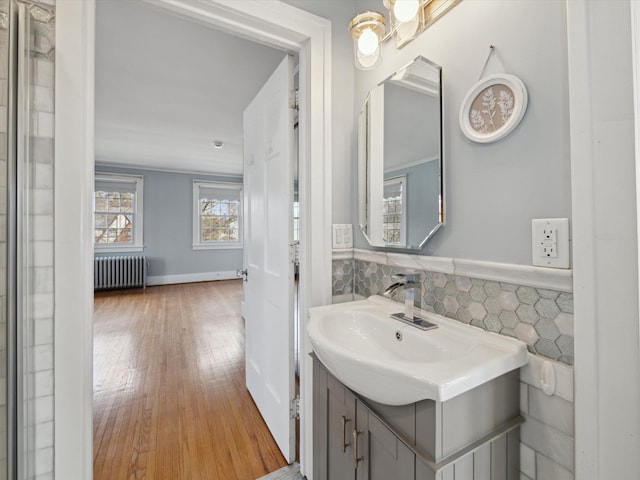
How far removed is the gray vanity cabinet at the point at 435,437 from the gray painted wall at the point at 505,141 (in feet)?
1.32

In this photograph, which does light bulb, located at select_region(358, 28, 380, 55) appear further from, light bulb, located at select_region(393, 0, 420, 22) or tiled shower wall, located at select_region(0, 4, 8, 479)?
tiled shower wall, located at select_region(0, 4, 8, 479)

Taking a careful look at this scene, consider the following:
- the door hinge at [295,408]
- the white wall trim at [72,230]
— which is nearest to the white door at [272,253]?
the door hinge at [295,408]

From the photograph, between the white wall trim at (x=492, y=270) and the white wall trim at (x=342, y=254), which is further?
the white wall trim at (x=342, y=254)

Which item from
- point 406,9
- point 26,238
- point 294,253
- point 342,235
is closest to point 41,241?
point 26,238

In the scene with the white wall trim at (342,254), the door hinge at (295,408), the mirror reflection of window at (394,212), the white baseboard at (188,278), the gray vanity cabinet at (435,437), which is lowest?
the door hinge at (295,408)

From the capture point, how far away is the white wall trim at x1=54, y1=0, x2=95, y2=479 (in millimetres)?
884

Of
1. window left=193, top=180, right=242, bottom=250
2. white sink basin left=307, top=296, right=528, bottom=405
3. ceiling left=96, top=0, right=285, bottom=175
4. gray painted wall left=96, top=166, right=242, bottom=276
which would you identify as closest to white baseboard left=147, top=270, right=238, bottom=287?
gray painted wall left=96, top=166, right=242, bottom=276

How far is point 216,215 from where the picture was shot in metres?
6.40

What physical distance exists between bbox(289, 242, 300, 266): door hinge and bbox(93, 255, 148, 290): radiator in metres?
5.21

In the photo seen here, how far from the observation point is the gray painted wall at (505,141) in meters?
0.71

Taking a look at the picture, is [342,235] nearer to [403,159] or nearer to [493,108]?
[403,159]

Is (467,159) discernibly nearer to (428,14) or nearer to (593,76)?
(593,76)

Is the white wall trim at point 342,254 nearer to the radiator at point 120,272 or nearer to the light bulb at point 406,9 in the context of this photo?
the light bulb at point 406,9

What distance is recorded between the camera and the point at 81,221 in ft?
3.01
